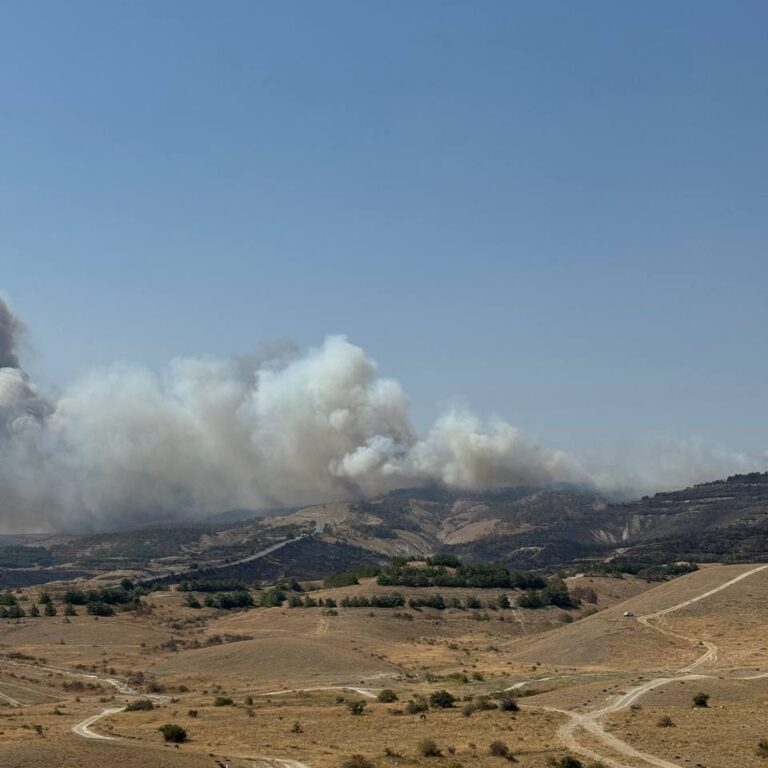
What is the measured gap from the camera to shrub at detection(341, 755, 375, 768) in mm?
56094

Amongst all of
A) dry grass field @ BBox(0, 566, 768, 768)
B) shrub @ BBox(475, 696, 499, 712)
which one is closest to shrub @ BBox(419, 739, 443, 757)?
dry grass field @ BBox(0, 566, 768, 768)

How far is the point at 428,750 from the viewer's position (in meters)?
60.1

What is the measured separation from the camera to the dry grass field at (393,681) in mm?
61094

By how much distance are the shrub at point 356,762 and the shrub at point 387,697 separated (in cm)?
2996

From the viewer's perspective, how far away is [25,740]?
6141 centimetres

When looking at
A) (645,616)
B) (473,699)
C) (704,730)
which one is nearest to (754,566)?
(645,616)

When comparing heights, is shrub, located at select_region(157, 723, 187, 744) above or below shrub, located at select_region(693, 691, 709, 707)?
above

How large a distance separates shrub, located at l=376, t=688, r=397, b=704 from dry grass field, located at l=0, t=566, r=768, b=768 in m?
1.34

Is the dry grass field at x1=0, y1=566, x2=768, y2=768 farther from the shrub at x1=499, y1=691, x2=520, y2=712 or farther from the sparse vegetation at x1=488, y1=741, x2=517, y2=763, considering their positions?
the shrub at x1=499, y1=691, x2=520, y2=712

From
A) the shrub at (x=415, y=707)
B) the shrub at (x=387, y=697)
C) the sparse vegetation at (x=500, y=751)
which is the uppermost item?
the sparse vegetation at (x=500, y=751)

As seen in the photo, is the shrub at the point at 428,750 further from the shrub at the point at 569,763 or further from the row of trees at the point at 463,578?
the row of trees at the point at 463,578

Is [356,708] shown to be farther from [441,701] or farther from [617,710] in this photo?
[617,710]

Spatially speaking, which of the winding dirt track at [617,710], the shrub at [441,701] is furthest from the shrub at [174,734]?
the winding dirt track at [617,710]

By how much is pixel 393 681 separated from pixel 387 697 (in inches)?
675
